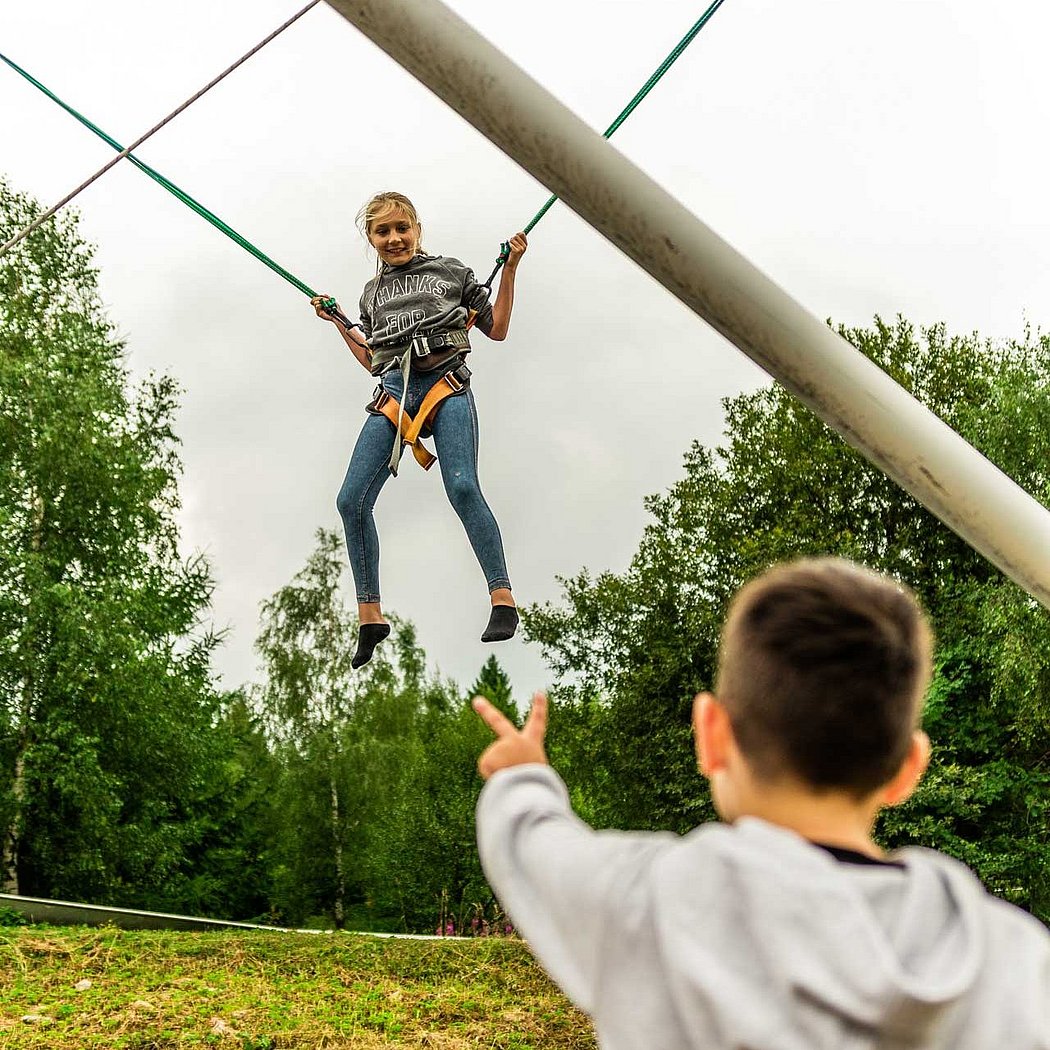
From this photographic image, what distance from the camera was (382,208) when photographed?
16.3ft

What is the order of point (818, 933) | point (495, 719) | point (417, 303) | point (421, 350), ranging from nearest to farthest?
point (818, 933) → point (495, 719) → point (421, 350) → point (417, 303)

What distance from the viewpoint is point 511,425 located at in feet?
94.7

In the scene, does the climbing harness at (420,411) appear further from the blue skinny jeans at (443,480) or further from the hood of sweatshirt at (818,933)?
the hood of sweatshirt at (818,933)

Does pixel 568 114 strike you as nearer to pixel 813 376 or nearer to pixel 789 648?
pixel 813 376

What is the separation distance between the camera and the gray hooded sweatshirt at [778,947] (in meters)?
1.25

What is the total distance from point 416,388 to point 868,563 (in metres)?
19.3

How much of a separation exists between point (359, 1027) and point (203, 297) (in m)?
19.9

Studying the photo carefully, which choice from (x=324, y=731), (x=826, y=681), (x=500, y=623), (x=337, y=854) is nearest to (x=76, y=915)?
(x=500, y=623)

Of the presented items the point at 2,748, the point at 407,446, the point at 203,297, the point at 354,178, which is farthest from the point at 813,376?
the point at 354,178

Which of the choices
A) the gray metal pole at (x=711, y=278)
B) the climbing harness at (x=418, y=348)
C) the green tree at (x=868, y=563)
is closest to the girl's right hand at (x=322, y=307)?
the climbing harness at (x=418, y=348)

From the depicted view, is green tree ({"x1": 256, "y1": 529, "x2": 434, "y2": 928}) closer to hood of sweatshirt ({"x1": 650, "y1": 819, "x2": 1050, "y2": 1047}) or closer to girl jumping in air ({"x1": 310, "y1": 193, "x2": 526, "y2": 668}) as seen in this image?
girl jumping in air ({"x1": 310, "y1": 193, "x2": 526, "y2": 668})

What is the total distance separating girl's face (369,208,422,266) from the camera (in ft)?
16.3

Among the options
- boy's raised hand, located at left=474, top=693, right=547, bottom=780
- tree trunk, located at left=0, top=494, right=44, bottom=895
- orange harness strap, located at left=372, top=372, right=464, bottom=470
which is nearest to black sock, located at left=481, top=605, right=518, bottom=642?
orange harness strap, located at left=372, top=372, right=464, bottom=470

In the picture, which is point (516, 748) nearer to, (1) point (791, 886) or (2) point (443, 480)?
(1) point (791, 886)
